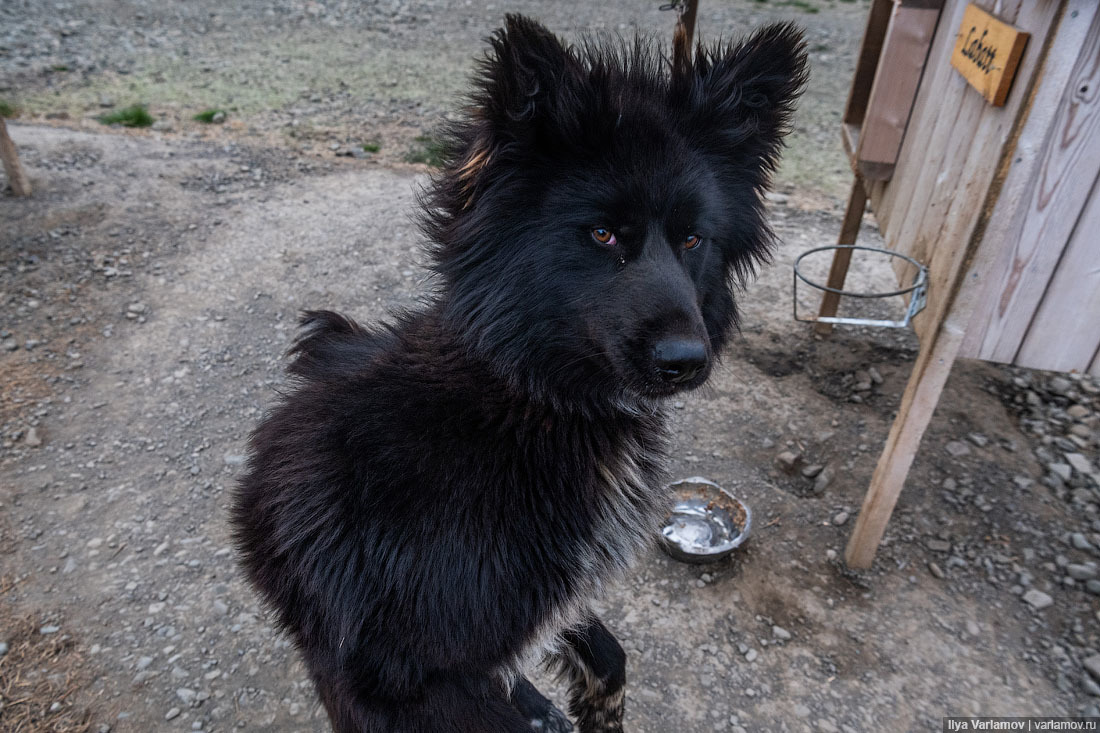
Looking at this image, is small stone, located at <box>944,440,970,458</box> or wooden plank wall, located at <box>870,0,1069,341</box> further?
small stone, located at <box>944,440,970,458</box>

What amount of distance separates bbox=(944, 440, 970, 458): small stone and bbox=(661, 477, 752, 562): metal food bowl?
1.29 m

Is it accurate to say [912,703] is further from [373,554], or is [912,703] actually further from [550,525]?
[373,554]

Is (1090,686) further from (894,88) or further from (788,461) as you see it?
(894,88)

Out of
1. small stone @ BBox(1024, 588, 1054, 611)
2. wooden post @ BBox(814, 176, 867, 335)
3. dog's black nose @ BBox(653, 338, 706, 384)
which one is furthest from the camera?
wooden post @ BBox(814, 176, 867, 335)

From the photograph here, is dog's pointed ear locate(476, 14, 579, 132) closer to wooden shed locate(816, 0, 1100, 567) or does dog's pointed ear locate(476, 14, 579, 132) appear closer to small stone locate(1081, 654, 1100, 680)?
wooden shed locate(816, 0, 1100, 567)

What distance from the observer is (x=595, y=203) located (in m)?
1.72

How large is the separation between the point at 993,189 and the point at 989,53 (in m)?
0.47

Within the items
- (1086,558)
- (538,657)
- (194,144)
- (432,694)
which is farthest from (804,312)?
(194,144)

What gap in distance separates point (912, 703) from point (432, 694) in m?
2.00

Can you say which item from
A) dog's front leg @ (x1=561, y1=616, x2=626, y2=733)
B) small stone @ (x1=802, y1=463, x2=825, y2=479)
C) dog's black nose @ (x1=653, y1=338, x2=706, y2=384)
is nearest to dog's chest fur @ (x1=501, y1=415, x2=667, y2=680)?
dog's front leg @ (x1=561, y1=616, x2=626, y2=733)

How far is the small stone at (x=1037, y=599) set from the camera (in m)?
2.90

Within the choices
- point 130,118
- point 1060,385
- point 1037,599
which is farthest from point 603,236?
point 130,118

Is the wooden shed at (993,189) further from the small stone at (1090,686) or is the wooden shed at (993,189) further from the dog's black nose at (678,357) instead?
the dog's black nose at (678,357)

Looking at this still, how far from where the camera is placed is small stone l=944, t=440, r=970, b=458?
3.59 metres
